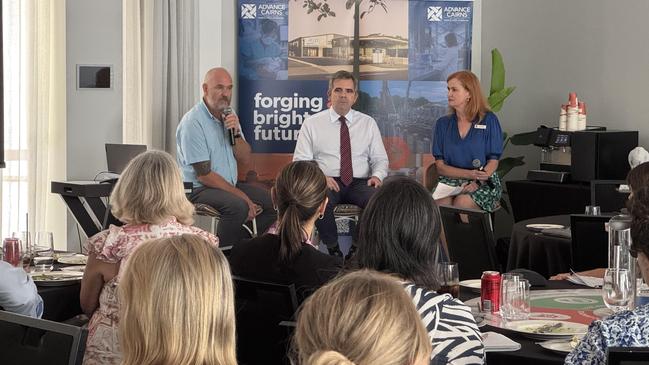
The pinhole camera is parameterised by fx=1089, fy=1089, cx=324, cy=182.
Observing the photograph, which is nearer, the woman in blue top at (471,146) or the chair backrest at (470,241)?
the chair backrest at (470,241)

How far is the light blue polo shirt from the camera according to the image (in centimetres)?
782

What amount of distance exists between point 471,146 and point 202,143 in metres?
1.95

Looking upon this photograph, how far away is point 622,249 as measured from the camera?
362 centimetres

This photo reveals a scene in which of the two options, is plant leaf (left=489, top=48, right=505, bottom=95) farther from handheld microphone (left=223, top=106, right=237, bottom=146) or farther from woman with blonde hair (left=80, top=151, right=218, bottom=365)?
woman with blonde hair (left=80, top=151, right=218, bottom=365)

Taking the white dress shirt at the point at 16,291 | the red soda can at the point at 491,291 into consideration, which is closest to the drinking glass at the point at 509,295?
the red soda can at the point at 491,291

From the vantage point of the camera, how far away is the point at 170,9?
8.73m


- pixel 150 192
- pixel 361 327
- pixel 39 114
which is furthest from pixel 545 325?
pixel 39 114

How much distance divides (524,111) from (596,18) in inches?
46.2

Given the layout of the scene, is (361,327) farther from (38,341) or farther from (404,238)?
(404,238)

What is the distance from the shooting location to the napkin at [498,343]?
2910 millimetres

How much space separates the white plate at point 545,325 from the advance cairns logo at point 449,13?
248 inches

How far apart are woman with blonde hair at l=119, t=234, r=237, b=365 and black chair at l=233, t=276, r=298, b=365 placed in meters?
1.35

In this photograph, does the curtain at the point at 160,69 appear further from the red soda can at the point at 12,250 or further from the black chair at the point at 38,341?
the black chair at the point at 38,341

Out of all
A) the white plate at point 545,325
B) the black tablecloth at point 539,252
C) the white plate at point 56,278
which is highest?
the white plate at point 545,325
